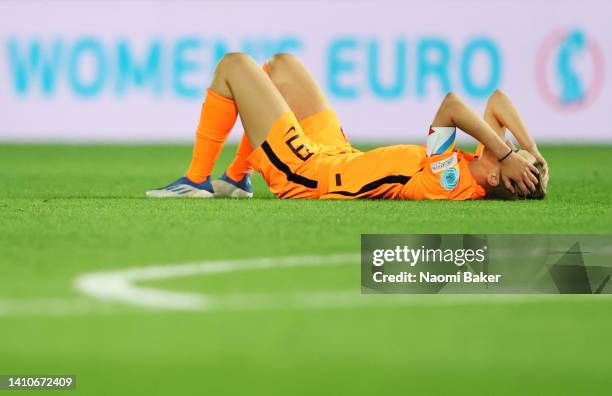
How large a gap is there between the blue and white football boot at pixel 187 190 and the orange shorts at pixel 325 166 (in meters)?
0.34

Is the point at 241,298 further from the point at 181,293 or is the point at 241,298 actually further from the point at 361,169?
the point at 361,169

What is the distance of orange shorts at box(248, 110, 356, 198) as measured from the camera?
610 centimetres

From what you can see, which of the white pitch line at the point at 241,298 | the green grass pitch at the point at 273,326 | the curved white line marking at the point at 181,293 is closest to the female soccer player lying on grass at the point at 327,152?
the green grass pitch at the point at 273,326

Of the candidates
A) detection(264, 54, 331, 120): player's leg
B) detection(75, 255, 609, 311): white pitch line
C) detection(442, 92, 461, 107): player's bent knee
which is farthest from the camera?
detection(264, 54, 331, 120): player's leg

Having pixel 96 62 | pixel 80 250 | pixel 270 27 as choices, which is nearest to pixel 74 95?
pixel 96 62

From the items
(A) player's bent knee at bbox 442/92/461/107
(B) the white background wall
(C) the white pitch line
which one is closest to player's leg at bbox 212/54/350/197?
(A) player's bent knee at bbox 442/92/461/107

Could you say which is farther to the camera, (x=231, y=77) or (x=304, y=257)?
(x=231, y=77)

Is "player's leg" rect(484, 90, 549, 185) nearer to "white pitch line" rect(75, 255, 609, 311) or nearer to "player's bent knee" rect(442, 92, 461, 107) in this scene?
"player's bent knee" rect(442, 92, 461, 107)

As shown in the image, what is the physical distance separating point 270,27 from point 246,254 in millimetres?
9250

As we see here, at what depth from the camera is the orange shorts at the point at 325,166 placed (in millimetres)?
5945

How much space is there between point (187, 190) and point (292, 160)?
27.1 inches

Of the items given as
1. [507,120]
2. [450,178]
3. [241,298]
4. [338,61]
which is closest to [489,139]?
[450,178]

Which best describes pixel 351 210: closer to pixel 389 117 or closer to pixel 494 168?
pixel 494 168

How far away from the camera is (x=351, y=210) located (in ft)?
18.5
